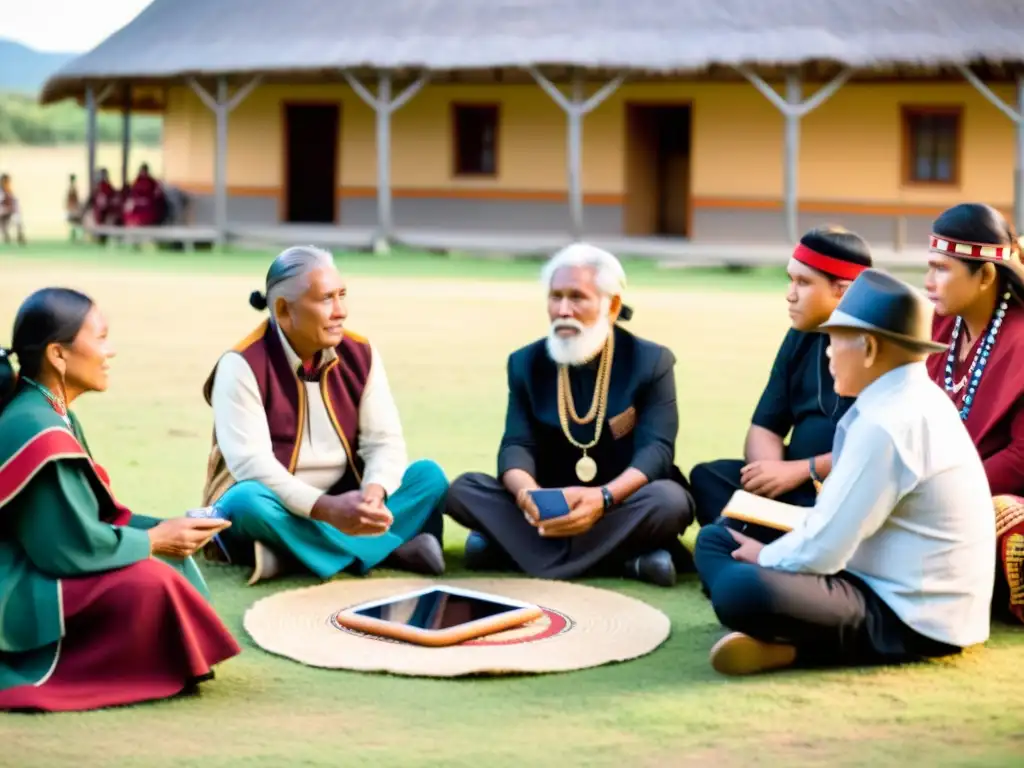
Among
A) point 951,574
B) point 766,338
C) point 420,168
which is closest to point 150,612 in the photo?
point 951,574

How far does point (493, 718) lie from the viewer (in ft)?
13.6

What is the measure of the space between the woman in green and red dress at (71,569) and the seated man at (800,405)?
7.31 ft

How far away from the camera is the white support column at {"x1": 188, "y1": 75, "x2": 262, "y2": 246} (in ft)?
80.8

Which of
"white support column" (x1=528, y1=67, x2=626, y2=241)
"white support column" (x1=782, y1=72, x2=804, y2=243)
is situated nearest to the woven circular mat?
"white support column" (x1=782, y1=72, x2=804, y2=243)

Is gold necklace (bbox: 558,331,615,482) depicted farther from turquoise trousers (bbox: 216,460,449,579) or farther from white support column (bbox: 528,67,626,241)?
white support column (bbox: 528,67,626,241)

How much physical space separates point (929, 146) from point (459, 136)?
712cm

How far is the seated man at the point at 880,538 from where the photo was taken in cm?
440

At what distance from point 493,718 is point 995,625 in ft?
6.09

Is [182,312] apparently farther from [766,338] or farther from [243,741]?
[243,741]

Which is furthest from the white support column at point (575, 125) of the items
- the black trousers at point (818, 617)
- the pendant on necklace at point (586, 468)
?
the black trousers at point (818, 617)

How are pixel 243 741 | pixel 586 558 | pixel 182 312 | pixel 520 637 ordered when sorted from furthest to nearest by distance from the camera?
pixel 182 312 < pixel 586 558 < pixel 520 637 < pixel 243 741

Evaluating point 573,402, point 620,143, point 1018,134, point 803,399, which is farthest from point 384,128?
point 803,399

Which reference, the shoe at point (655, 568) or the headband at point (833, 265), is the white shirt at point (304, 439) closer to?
the shoe at point (655, 568)

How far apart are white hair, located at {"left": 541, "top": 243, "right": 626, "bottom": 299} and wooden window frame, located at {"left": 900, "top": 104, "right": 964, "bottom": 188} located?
696 inches
